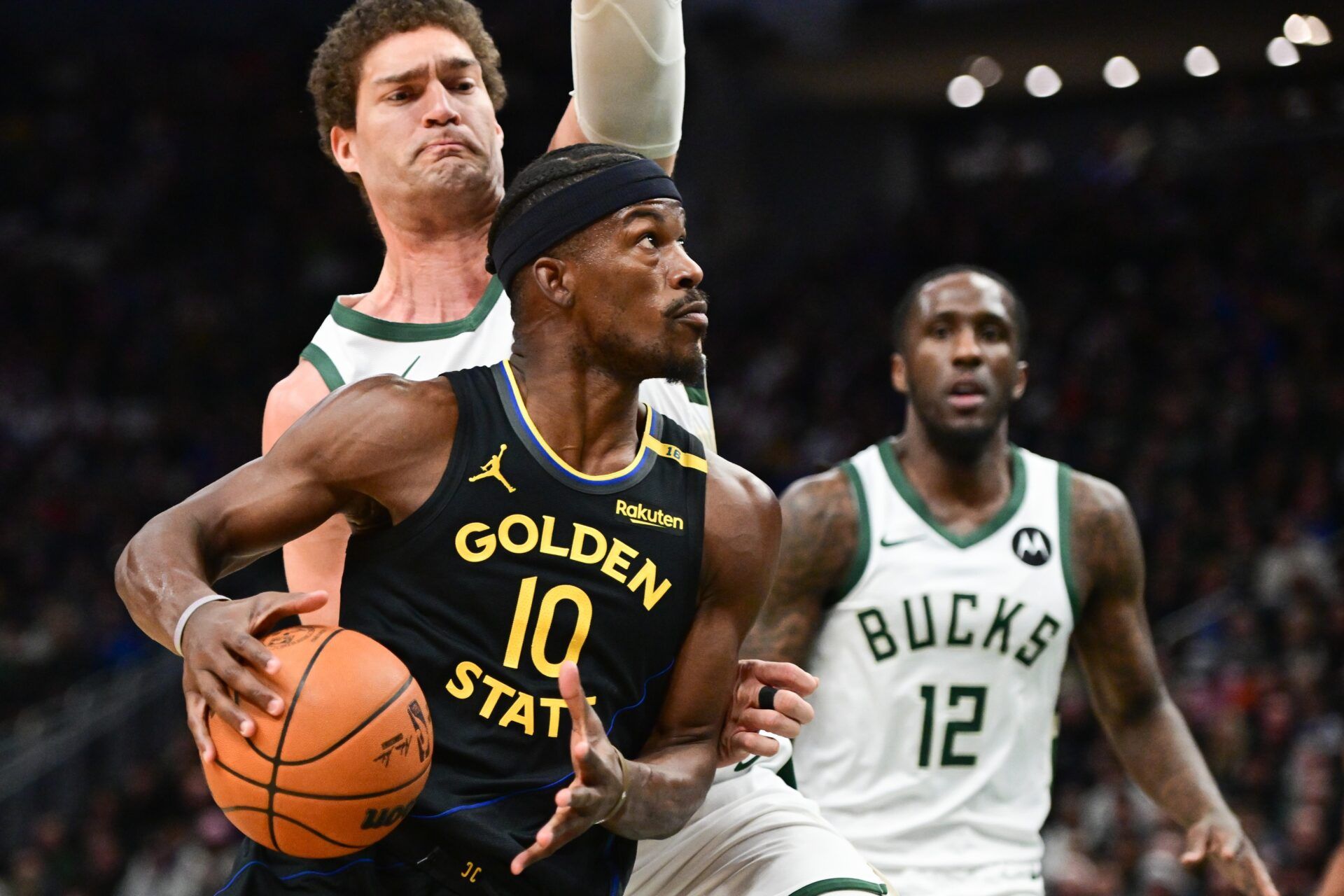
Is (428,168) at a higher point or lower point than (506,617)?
higher

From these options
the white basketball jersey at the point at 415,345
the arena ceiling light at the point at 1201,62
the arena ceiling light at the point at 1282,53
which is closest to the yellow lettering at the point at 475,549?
the white basketball jersey at the point at 415,345

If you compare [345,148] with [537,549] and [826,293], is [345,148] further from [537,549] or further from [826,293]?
[826,293]

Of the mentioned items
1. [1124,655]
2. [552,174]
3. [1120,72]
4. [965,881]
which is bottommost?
[965,881]

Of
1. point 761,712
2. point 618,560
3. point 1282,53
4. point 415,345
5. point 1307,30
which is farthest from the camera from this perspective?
point 1282,53

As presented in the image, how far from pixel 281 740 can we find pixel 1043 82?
18.6 meters

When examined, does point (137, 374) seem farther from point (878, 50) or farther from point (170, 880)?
point (878, 50)

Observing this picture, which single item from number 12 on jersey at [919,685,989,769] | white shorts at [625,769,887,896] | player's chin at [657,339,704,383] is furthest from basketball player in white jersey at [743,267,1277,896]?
player's chin at [657,339,704,383]

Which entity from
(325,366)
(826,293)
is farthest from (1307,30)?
(325,366)

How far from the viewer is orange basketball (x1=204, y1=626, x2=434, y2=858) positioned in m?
2.70

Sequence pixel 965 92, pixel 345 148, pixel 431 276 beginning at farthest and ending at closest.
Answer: pixel 965 92 → pixel 345 148 → pixel 431 276

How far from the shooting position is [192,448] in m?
16.3

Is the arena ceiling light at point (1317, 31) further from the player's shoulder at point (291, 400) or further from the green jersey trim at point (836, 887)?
the green jersey trim at point (836, 887)

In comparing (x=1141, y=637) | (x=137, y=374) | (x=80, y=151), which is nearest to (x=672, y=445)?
(x=1141, y=637)

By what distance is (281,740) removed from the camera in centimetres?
269
